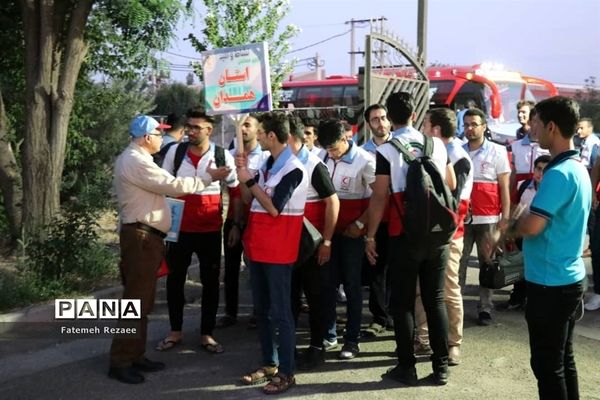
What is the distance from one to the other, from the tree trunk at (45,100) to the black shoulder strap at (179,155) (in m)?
2.86

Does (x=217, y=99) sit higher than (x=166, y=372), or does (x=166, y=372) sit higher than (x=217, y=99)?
(x=217, y=99)

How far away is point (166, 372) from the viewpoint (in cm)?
442

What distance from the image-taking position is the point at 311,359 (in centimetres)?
449

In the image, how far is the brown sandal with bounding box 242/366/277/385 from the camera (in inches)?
163

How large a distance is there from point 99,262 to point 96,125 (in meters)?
5.96

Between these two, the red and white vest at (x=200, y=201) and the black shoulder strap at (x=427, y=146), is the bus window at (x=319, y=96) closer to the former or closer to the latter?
the red and white vest at (x=200, y=201)

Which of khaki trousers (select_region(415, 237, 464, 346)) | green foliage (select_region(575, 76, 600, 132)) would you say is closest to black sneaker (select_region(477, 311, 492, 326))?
khaki trousers (select_region(415, 237, 464, 346))

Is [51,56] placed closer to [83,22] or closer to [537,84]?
[83,22]

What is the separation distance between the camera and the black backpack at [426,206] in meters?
3.85

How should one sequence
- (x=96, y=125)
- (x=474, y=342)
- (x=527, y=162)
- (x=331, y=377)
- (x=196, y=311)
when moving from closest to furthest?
1. (x=331, y=377)
2. (x=474, y=342)
3. (x=196, y=311)
4. (x=527, y=162)
5. (x=96, y=125)

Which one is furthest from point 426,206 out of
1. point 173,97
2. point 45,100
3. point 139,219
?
point 173,97

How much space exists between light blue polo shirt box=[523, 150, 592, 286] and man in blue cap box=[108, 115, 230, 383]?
2440 mm

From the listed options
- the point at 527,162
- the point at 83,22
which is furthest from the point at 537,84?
the point at 83,22

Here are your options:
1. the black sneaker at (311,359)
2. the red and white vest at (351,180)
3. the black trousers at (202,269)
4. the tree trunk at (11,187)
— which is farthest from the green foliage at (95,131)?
the black sneaker at (311,359)
